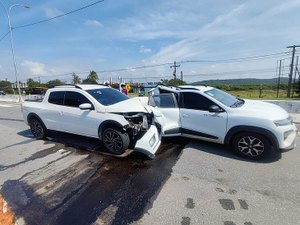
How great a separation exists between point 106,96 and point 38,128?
258 cm

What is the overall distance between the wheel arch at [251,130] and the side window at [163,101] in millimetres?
1631

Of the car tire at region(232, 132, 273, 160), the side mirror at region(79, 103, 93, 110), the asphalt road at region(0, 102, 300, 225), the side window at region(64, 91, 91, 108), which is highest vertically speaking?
the side window at region(64, 91, 91, 108)

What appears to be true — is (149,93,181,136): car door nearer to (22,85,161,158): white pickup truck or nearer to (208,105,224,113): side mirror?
Answer: (22,85,161,158): white pickup truck

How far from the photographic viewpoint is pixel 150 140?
4.86m

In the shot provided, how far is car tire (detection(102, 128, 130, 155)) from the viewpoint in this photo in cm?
513

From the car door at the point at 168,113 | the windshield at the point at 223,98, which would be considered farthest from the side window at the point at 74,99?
the windshield at the point at 223,98

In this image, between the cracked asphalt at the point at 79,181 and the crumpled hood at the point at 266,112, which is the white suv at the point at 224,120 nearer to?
the crumpled hood at the point at 266,112

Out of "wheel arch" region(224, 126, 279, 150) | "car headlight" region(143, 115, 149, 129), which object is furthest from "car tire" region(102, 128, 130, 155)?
"wheel arch" region(224, 126, 279, 150)

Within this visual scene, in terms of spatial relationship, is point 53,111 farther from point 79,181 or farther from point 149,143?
point 149,143

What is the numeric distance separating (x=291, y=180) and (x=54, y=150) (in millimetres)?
5307

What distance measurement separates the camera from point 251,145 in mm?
4832

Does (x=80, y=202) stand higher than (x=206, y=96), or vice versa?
(x=206, y=96)

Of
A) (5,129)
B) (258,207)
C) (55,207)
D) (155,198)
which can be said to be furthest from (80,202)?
(5,129)

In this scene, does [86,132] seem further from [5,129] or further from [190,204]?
[5,129]
